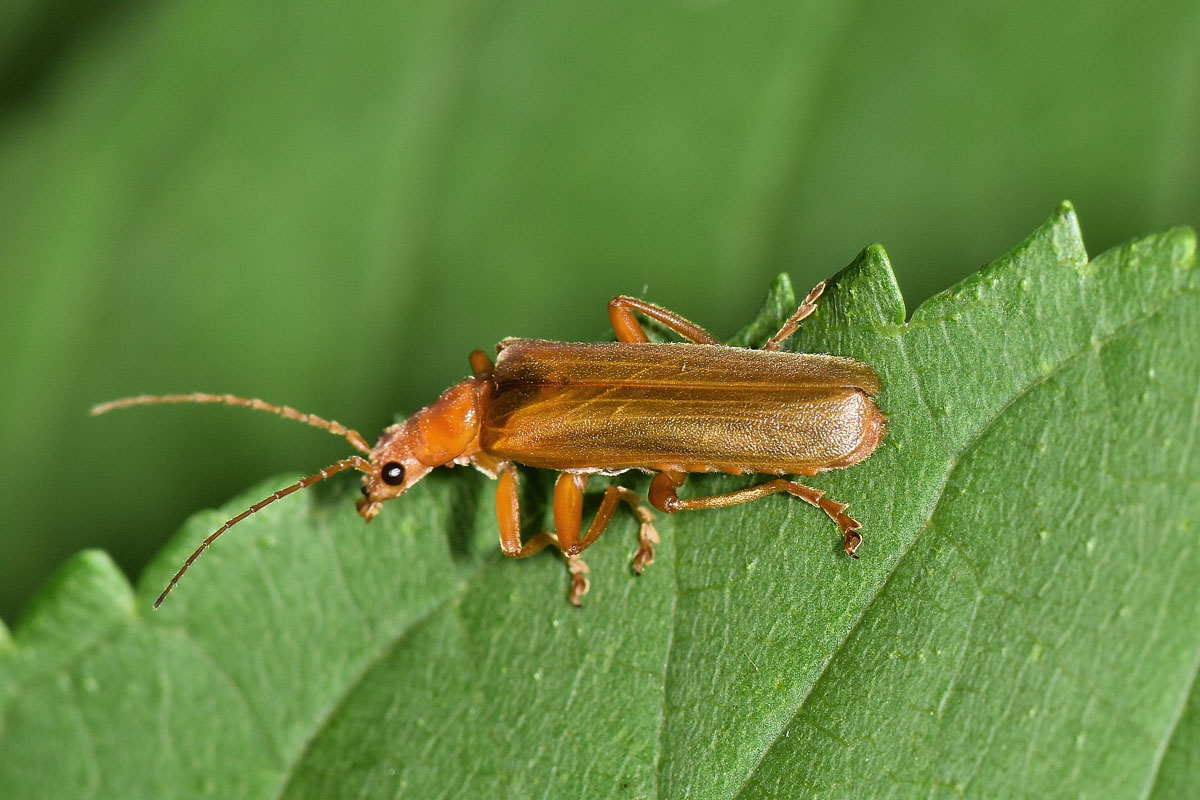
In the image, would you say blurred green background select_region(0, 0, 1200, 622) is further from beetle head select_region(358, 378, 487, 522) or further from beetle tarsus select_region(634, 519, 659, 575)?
beetle tarsus select_region(634, 519, 659, 575)

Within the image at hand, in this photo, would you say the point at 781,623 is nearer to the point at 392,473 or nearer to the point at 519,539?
the point at 519,539

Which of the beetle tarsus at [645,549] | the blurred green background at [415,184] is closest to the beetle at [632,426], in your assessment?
the beetle tarsus at [645,549]

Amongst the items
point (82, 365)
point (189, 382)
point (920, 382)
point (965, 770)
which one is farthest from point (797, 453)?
point (82, 365)

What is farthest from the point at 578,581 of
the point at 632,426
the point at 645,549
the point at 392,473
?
the point at 392,473

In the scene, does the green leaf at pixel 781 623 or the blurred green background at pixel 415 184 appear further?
the blurred green background at pixel 415 184

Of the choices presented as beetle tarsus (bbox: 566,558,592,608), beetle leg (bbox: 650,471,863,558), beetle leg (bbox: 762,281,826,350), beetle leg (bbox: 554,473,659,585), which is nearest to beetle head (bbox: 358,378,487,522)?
beetle leg (bbox: 554,473,659,585)

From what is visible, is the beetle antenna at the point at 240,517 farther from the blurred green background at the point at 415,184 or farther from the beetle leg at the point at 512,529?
the blurred green background at the point at 415,184
